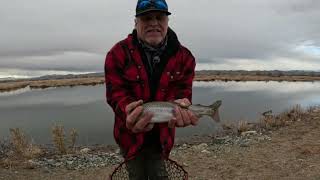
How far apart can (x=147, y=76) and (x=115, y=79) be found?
0.33 m

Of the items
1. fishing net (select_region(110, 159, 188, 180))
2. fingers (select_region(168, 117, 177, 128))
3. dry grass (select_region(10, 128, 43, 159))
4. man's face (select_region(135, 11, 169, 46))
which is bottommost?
dry grass (select_region(10, 128, 43, 159))

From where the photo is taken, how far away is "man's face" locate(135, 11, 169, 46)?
434 cm

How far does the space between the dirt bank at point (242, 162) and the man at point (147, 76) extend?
6346 mm

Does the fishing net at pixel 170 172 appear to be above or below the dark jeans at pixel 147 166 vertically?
below

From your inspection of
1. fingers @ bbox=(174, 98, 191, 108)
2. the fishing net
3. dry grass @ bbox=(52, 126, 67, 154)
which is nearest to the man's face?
fingers @ bbox=(174, 98, 191, 108)

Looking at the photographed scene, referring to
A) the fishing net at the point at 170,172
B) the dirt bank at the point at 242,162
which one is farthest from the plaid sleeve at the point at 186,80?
the dirt bank at the point at 242,162

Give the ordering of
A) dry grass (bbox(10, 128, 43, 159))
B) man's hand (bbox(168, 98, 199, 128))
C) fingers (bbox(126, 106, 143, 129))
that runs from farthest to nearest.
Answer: dry grass (bbox(10, 128, 43, 159)) → man's hand (bbox(168, 98, 199, 128)) → fingers (bbox(126, 106, 143, 129))

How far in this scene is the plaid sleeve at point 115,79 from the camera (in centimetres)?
442

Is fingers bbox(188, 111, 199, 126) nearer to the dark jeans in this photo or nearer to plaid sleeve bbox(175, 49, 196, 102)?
plaid sleeve bbox(175, 49, 196, 102)

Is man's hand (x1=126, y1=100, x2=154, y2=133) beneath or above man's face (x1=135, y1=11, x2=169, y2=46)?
beneath

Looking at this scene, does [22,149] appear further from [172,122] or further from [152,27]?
[172,122]

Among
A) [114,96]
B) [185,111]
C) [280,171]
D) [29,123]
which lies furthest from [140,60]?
[29,123]

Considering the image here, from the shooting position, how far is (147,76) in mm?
4496

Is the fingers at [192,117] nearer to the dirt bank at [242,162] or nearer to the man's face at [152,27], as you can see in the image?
the man's face at [152,27]
